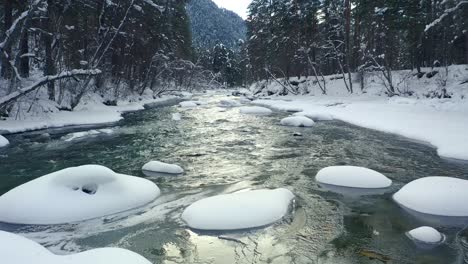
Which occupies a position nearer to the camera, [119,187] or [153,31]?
[119,187]

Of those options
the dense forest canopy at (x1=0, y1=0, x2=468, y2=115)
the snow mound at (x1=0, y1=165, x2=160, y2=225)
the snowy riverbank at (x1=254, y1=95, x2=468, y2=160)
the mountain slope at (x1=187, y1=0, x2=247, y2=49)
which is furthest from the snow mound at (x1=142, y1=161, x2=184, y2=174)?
the mountain slope at (x1=187, y1=0, x2=247, y2=49)

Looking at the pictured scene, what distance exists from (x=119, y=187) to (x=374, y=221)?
167 inches

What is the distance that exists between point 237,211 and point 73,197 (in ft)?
8.89

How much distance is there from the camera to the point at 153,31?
3022 cm

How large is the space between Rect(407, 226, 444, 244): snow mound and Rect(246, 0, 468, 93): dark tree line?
14.2 m

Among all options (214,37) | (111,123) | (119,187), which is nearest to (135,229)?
(119,187)

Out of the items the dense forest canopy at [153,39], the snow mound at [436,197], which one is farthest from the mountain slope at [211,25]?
the snow mound at [436,197]

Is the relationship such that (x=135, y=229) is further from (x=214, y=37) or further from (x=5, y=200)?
(x=214, y=37)

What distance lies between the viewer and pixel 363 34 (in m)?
39.1

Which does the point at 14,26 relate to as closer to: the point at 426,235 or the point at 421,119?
the point at 426,235

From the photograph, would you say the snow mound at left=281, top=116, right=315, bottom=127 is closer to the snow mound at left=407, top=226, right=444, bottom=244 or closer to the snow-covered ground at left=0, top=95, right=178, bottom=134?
the snow-covered ground at left=0, top=95, right=178, bottom=134

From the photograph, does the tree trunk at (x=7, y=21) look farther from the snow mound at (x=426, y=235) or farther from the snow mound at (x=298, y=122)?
the snow mound at (x=426, y=235)

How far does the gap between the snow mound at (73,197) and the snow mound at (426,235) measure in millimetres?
4212

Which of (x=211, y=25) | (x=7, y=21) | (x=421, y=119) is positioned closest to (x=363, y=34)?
(x=421, y=119)
